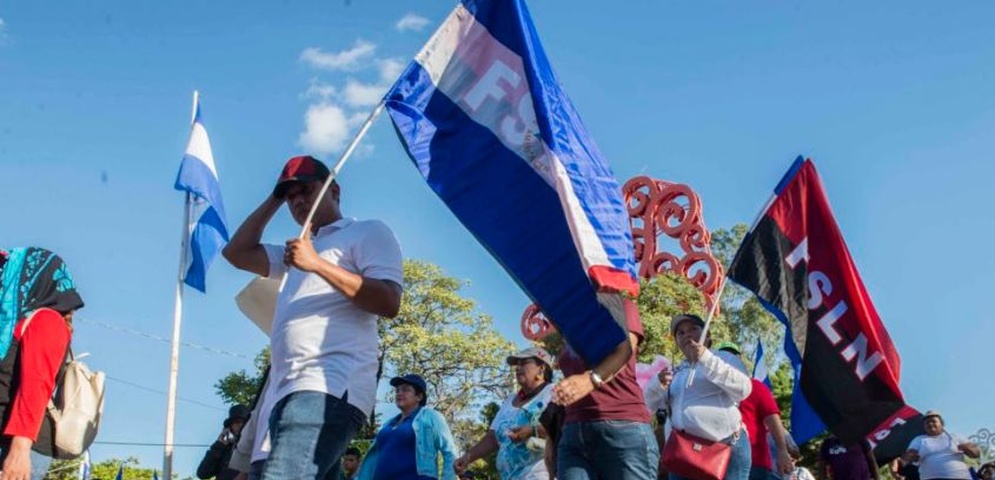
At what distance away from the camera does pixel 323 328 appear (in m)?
3.50

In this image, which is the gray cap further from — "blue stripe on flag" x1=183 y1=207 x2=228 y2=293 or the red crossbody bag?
"blue stripe on flag" x1=183 y1=207 x2=228 y2=293

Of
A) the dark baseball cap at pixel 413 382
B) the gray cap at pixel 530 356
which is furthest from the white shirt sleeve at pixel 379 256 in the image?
the dark baseball cap at pixel 413 382

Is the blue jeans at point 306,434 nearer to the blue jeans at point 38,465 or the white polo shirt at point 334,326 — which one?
the white polo shirt at point 334,326

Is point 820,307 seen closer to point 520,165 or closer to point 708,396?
point 708,396

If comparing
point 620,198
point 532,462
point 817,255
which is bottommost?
point 532,462

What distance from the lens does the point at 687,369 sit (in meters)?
6.22

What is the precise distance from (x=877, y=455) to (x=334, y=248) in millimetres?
10958

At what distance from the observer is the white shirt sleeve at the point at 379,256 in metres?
3.64

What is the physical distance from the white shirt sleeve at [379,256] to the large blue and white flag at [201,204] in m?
6.49

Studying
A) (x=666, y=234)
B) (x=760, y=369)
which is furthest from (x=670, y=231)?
(x=760, y=369)

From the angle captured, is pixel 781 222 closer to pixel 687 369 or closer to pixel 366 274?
pixel 687 369

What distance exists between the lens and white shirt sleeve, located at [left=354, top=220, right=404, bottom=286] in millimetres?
3643

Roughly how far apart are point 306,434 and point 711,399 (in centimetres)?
325

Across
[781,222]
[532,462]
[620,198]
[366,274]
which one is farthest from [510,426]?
[366,274]
